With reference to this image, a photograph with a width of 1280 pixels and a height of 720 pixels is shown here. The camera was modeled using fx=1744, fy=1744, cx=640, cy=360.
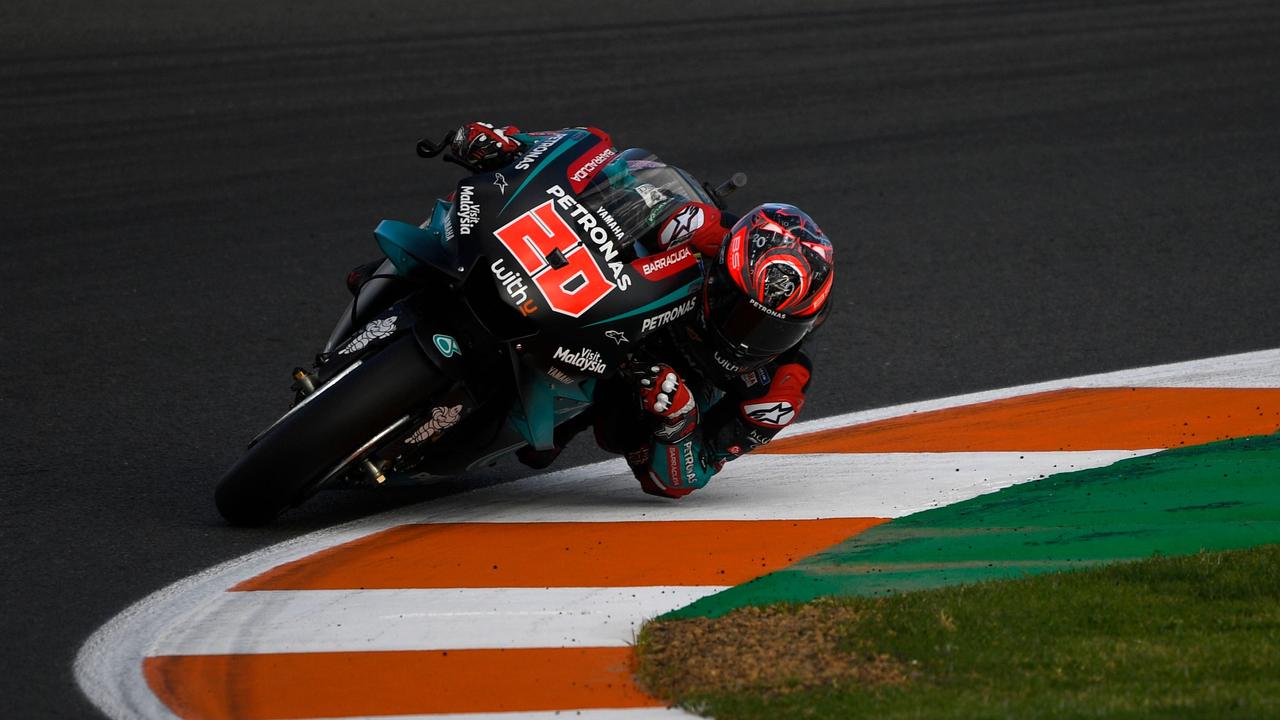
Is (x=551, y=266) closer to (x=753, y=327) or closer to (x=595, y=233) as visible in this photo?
(x=595, y=233)

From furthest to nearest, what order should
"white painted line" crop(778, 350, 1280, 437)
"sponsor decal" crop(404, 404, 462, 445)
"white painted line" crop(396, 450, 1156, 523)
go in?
"white painted line" crop(778, 350, 1280, 437) < "white painted line" crop(396, 450, 1156, 523) < "sponsor decal" crop(404, 404, 462, 445)

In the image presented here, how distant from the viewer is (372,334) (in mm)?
6312

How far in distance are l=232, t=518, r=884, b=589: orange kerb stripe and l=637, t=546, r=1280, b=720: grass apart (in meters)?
0.65

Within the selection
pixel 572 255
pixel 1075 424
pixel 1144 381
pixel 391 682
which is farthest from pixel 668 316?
pixel 1144 381

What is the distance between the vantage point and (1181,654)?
4.93 m

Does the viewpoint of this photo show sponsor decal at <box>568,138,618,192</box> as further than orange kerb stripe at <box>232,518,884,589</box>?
Yes

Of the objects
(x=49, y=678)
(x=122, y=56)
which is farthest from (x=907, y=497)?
(x=122, y=56)

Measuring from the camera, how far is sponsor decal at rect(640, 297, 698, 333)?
632cm

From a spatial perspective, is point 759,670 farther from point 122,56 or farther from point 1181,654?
point 122,56

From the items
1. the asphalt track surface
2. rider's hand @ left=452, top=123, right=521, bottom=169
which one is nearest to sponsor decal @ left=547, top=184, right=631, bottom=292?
rider's hand @ left=452, top=123, right=521, bottom=169

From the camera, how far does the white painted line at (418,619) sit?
5.39m

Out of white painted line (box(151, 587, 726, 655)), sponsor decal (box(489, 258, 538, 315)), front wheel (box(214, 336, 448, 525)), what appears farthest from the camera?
sponsor decal (box(489, 258, 538, 315))

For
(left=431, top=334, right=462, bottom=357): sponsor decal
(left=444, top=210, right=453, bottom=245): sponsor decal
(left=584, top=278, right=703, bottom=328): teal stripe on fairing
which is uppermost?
(left=444, top=210, right=453, bottom=245): sponsor decal

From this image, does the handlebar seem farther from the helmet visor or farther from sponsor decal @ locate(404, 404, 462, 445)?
the helmet visor
